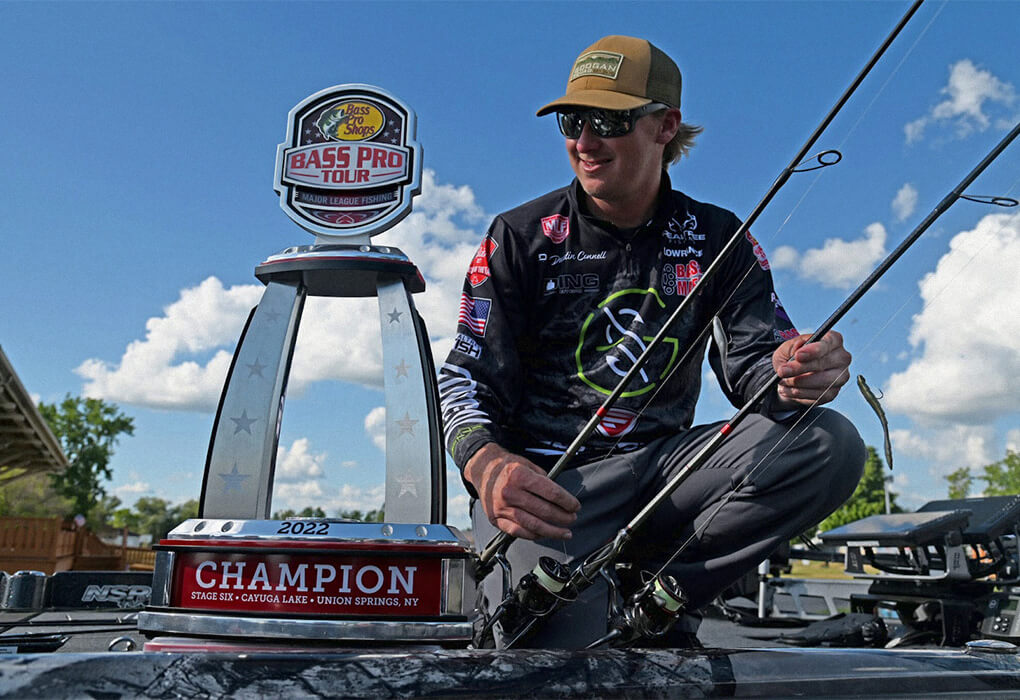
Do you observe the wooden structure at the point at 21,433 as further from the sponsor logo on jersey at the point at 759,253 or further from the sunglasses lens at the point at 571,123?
the sponsor logo on jersey at the point at 759,253

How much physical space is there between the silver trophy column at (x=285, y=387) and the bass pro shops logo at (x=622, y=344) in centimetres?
84

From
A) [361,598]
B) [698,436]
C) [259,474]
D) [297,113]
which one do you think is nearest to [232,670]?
[361,598]

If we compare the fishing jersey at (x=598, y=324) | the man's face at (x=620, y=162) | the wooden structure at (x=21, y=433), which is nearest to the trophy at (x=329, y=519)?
the fishing jersey at (x=598, y=324)

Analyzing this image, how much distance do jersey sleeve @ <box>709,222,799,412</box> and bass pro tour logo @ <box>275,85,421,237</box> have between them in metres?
1.52

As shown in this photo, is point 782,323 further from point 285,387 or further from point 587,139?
point 285,387

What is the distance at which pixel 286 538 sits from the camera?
1.34 m

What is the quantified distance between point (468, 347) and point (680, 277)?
0.60 meters

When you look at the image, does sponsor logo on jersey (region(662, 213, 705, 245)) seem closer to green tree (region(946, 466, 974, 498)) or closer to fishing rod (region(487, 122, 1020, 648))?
fishing rod (region(487, 122, 1020, 648))

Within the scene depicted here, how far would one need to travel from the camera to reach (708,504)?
1.84m

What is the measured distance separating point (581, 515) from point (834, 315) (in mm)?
797

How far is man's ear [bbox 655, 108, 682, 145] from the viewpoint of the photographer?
2.10 metres

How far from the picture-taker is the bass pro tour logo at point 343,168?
3.27m

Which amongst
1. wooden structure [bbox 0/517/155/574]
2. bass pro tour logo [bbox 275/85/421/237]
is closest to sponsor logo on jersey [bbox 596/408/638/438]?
bass pro tour logo [bbox 275/85/421/237]

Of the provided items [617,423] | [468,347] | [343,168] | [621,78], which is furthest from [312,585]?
[343,168]
